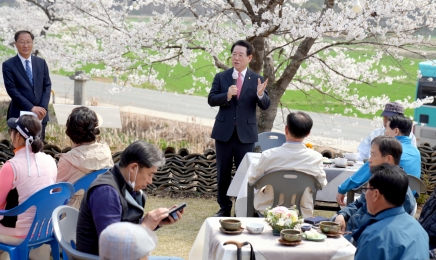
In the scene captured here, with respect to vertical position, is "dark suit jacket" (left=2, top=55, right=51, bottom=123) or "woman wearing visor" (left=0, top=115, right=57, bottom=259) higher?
"dark suit jacket" (left=2, top=55, right=51, bottom=123)

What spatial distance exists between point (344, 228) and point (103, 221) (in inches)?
68.1

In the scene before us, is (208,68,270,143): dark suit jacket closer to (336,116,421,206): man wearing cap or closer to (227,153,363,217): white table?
(227,153,363,217): white table

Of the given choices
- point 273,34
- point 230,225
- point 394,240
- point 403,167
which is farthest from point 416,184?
point 273,34

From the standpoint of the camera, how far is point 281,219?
3742 millimetres

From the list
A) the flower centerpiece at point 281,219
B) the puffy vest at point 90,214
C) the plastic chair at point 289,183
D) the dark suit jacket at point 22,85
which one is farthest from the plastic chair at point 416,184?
the dark suit jacket at point 22,85

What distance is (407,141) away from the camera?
522 centimetres

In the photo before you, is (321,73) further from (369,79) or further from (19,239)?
(19,239)

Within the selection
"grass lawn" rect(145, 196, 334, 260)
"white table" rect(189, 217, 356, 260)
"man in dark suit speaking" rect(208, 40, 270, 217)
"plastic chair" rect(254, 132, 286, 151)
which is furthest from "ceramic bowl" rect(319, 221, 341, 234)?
"plastic chair" rect(254, 132, 286, 151)

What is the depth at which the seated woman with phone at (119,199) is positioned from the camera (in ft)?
10.3

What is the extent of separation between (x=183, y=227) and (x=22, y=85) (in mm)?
Result: 2363

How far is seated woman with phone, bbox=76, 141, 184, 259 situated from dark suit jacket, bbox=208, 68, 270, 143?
10.3 ft

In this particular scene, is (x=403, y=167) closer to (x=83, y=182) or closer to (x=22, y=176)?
(x=83, y=182)

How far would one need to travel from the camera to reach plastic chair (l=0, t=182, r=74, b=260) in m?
4.07

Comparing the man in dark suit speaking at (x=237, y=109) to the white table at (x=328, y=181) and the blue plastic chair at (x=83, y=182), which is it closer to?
the white table at (x=328, y=181)
